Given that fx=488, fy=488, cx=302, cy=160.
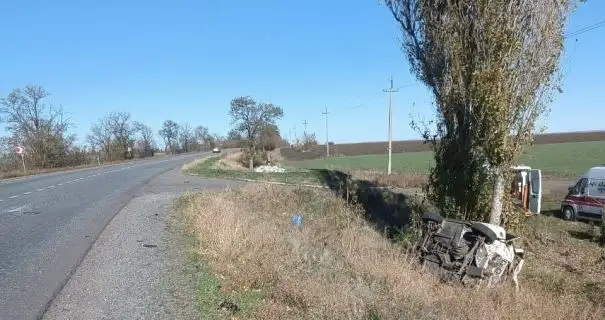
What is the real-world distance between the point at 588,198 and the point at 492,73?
1450 cm

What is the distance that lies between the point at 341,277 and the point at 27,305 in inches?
161

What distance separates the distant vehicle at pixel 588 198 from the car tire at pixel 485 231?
1543 cm

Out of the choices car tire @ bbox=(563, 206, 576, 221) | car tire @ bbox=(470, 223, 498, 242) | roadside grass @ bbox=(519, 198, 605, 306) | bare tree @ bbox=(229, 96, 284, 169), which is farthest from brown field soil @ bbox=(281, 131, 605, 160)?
car tire @ bbox=(470, 223, 498, 242)

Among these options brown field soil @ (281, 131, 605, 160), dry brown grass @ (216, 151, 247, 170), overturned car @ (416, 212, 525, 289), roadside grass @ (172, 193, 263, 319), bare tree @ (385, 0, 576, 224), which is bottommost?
brown field soil @ (281, 131, 605, 160)

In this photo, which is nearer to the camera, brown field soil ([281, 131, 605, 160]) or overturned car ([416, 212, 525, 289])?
overturned car ([416, 212, 525, 289])

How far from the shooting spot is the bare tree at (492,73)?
11.2 meters

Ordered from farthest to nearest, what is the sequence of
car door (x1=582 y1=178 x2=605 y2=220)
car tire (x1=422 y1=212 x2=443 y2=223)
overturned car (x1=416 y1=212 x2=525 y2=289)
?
car door (x1=582 y1=178 x2=605 y2=220) < car tire (x1=422 y1=212 x2=443 y2=223) < overturned car (x1=416 y1=212 x2=525 y2=289)

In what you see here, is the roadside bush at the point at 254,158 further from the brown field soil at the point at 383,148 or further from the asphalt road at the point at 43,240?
the brown field soil at the point at 383,148

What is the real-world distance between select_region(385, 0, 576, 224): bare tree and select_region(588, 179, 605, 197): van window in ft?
41.4

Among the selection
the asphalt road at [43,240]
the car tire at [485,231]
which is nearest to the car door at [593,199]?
the car tire at [485,231]

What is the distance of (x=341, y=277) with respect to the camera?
7203 mm

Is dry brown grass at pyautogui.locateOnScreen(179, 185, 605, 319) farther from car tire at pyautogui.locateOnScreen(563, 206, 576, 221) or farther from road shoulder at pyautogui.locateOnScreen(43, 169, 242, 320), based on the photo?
car tire at pyautogui.locateOnScreen(563, 206, 576, 221)

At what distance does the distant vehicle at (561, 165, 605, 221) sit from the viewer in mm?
21797

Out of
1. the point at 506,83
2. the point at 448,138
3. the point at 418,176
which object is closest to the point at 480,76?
the point at 506,83
